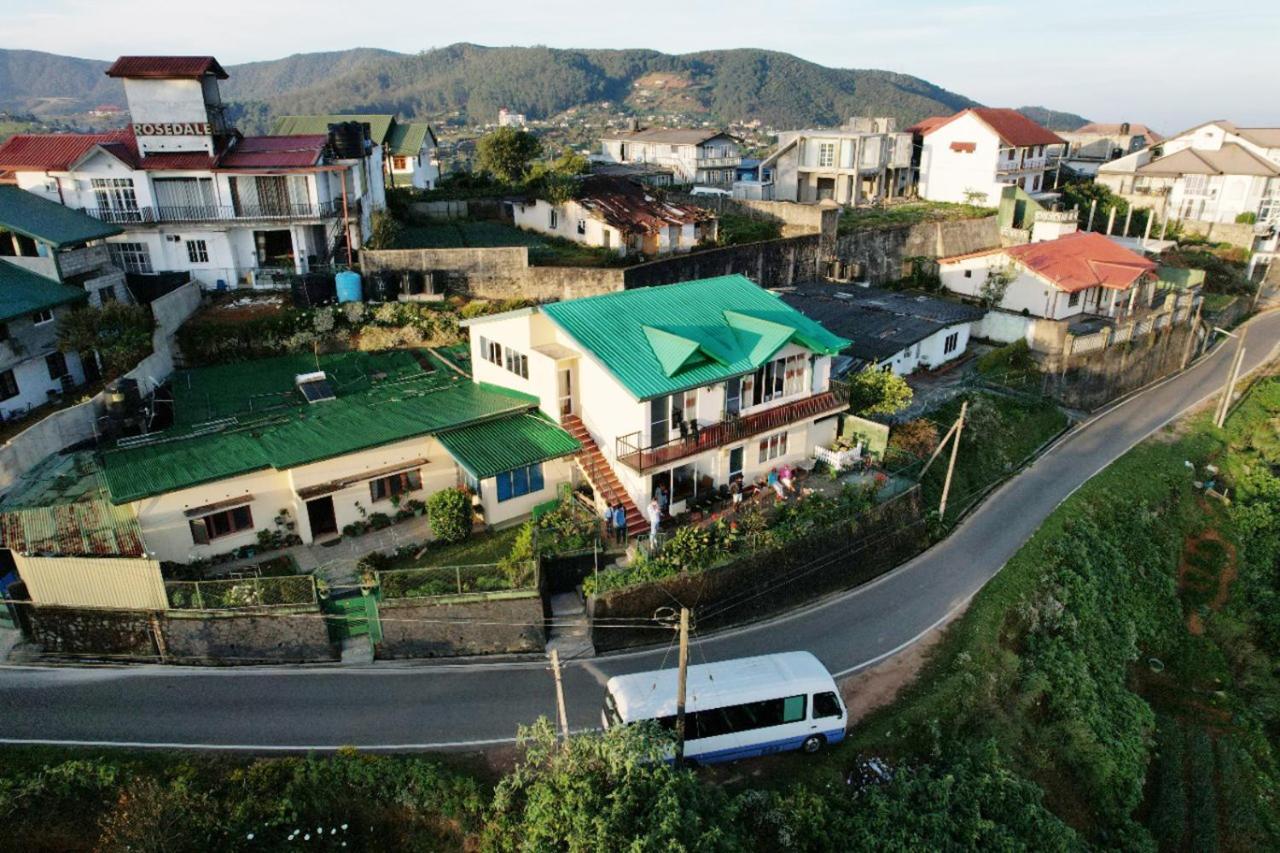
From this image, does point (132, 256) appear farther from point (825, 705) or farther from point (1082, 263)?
point (1082, 263)

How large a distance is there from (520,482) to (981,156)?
165 ft

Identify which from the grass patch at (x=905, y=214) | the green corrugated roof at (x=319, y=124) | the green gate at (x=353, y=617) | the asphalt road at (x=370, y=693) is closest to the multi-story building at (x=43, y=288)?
the asphalt road at (x=370, y=693)

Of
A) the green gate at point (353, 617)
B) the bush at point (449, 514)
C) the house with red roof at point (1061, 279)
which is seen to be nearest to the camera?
the green gate at point (353, 617)

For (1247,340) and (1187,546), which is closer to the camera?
(1187,546)

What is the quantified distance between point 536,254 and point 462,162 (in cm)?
7868

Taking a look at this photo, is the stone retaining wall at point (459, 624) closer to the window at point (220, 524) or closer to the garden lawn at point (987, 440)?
the window at point (220, 524)

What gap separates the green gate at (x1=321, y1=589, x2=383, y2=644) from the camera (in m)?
20.3

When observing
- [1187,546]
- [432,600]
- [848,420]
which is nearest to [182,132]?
[432,600]

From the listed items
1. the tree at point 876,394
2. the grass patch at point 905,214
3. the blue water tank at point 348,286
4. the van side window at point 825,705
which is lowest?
the van side window at point 825,705

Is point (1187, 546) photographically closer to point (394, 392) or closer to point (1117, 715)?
point (1117, 715)

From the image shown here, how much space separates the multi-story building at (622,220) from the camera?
4238cm

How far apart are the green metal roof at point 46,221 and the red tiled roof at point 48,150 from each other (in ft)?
5.69

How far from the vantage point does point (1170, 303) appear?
4481cm

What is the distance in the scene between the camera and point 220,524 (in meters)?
23.5
